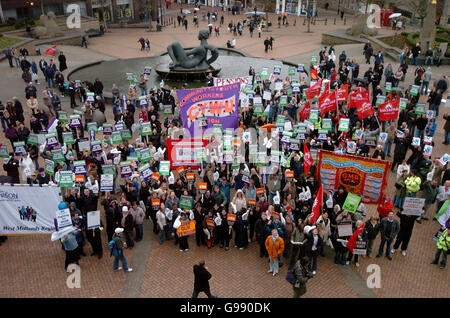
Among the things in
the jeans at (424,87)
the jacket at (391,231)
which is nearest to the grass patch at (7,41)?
the jeans at (424,87)

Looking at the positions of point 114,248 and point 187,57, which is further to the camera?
point 187,57

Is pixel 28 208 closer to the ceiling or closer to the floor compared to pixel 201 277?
closer to the ceiling

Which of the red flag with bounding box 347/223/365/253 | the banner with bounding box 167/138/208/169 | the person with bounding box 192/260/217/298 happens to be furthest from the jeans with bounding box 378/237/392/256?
the banner with bounding box 167/138/208/169

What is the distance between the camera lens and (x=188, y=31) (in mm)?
52500

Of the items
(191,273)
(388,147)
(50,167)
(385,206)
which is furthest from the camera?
(388,147)

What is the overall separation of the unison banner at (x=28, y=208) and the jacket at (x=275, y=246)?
6.32 m

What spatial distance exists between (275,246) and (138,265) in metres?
4.03

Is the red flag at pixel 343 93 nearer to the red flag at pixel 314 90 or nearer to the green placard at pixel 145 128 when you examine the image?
the red flag at pixel 314 90

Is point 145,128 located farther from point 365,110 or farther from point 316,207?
point 365,110

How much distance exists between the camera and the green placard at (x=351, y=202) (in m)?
11.7

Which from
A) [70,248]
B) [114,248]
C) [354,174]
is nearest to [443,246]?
[354,174]

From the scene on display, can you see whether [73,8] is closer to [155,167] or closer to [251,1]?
[251,1]

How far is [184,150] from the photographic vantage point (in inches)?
599

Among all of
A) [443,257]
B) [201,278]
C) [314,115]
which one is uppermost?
[314,115]
